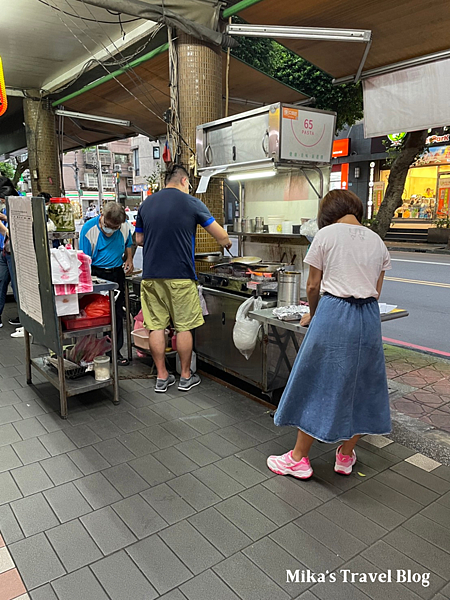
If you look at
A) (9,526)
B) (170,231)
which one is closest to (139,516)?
(9,526)

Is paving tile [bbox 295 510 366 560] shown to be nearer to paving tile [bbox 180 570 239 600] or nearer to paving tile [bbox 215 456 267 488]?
paving tile [bbox 215 456 267 488]

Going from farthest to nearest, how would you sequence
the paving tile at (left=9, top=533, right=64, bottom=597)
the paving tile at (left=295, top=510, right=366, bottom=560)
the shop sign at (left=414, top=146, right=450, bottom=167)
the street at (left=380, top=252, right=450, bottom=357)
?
the shop sign at (left=414, top=146, right=450, bottom=167) < the street at (left=380, top=252, right=450, bottom=357) < the paving tile at (left=295, top=510, right=366, bottom=560) < the paving tile at (left=9, top=533, right=64, bottom=597)

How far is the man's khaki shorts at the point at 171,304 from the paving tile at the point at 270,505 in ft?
5.69

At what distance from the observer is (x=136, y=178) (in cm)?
3962

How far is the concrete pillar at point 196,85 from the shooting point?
457 centimetres

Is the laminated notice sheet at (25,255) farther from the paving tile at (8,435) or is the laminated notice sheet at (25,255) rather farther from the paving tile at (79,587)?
the paving tile at (79,587)

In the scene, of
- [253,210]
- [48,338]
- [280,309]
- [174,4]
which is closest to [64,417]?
[48,338]

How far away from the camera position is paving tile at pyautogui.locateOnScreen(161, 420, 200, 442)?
10.8ft

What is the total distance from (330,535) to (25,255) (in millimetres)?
A: 3109

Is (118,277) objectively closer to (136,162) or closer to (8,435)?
(8,435)

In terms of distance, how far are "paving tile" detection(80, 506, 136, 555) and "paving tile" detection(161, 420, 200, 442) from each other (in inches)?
34.1

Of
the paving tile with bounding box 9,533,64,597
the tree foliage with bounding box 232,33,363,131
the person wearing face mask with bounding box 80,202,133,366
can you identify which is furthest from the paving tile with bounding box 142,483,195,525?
the tree foliage with bounding box 232,33,363,131

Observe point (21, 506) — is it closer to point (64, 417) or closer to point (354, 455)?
point (64, 417)

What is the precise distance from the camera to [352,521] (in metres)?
2.41
